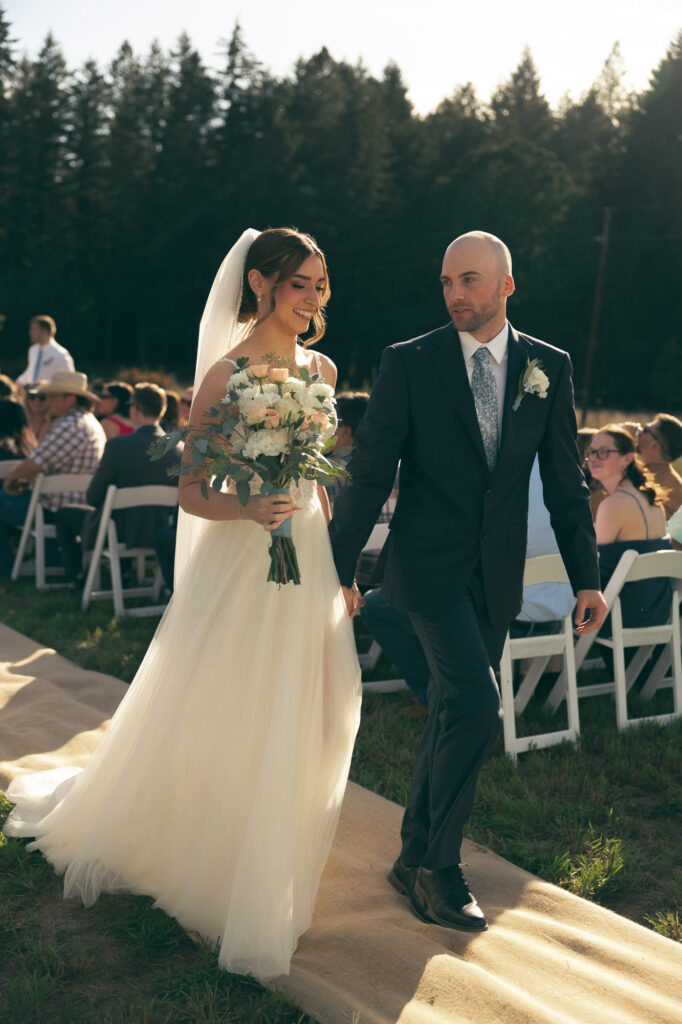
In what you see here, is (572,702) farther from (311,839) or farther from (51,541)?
(51,541)

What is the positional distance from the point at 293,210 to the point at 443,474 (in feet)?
155

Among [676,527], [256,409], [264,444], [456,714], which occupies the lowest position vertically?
[456,714]

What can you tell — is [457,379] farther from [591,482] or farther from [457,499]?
[591,482]

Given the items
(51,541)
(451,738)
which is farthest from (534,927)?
(51,541)

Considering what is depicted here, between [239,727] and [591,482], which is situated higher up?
[591,482]

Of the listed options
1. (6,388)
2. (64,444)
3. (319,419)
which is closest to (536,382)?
(319,419)

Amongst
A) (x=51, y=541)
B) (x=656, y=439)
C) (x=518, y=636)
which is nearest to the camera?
(x=518, y=636)

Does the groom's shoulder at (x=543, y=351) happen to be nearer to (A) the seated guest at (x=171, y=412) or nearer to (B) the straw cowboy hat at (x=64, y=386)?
(B) the straw cowboy hat at (x=64, y=386)

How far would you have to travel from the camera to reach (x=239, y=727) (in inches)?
133

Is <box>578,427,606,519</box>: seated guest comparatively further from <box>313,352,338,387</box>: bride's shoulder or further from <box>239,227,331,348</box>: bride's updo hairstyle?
<box>239,227,331,348</box>: bride's updo hairstyle

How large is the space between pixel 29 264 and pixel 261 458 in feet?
163

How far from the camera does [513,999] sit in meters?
3.07

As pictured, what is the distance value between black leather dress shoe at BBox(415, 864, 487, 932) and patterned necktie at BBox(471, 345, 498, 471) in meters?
1.47

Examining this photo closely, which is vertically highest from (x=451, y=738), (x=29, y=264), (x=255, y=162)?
(x=255, y=162)
